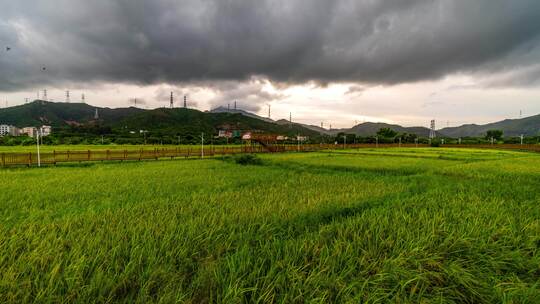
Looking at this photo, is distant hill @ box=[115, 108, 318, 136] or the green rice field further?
distant hill @ box=[115, 108, 318, 136]

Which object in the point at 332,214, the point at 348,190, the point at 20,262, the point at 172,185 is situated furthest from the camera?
the point at 172,185

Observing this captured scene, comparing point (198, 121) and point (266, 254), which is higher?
point (198, 121)

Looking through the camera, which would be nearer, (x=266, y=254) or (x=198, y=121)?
(x=266, y=254)

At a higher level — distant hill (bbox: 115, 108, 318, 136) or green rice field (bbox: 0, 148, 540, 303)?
distant hill (bbox: 115, 108, 318, 136)

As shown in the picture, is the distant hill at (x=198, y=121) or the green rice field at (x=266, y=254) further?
the distant hill at (x=198, y=121)

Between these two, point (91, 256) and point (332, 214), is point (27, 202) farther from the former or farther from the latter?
point (332, 214)

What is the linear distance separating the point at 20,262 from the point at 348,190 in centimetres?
815

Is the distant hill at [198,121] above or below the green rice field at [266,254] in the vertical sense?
above

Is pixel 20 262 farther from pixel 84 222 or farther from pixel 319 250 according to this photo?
pixel 319 250

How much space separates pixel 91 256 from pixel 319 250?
3068 mm

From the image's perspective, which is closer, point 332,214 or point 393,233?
point 393,233

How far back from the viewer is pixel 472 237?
378cm

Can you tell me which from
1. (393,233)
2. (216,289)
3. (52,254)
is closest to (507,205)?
(393,233)

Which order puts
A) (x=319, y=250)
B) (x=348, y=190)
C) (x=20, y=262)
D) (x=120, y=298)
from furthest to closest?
(x=348, y=190), (x=319, y=250), (x=20, y=262), (x=120, y=298)
